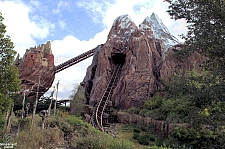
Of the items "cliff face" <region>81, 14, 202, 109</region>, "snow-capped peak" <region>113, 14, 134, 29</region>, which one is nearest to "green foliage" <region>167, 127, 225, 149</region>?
"cliff face" <region>81, 14, 202, 109</region>

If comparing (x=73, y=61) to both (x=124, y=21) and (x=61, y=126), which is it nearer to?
(x=124, y=21)

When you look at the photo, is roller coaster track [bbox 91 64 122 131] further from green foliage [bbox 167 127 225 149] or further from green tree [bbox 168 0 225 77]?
green tree [bbox 168 0 225 77]

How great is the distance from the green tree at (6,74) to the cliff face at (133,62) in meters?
10.1

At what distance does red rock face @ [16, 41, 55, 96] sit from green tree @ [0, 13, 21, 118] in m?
15.6

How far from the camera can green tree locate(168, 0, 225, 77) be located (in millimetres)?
5980

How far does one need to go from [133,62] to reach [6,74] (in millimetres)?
11692

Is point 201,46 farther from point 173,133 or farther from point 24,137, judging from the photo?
point 24,137

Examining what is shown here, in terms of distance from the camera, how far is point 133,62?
61.7 ft

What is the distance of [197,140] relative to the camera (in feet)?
30.5

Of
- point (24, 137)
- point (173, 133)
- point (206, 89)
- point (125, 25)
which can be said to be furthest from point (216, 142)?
point (125, 25)

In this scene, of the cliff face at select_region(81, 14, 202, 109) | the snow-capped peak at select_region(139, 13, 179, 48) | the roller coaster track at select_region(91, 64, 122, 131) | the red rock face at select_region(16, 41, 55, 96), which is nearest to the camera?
the roller coaster track at select_region(91, 64, 122, 131)

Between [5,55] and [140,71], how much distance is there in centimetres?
1124

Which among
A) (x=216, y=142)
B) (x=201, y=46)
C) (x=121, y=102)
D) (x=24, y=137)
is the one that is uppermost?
(x=201, y=46)

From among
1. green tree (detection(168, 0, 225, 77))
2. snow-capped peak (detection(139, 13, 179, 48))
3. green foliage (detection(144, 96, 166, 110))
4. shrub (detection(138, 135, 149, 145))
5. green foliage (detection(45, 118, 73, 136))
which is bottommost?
shrub (detection(138, 135, 149, 145))
